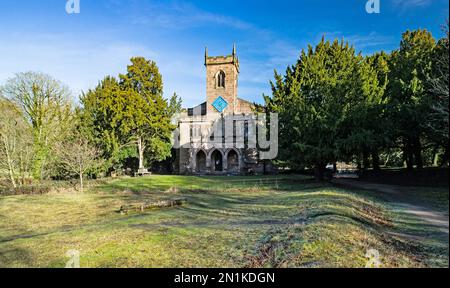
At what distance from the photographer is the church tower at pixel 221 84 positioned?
140 ft

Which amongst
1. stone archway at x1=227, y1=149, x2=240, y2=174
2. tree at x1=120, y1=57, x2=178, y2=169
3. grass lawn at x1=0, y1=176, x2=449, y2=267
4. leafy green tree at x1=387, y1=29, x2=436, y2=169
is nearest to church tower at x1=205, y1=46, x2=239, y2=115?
stone archway at x1=227, y1=149, x2=240, y2=174

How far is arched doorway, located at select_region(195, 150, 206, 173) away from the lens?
4100 centimetres

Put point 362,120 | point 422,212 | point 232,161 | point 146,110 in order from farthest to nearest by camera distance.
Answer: point 232,161 → point 146,110 → point 362,120 → point 422,212

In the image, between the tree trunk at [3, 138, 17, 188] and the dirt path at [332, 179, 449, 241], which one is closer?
the dirt path at [332, 179, 449, 241]

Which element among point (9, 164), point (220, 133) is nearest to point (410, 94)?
point (220, 133)

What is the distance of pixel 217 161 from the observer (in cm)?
4150

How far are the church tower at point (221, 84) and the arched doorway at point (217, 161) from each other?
272 inches

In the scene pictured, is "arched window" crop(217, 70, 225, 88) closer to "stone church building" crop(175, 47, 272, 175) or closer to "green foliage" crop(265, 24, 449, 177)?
"stone church building" crop(175, 47, 272, 175)

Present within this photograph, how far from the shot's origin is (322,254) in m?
5.48

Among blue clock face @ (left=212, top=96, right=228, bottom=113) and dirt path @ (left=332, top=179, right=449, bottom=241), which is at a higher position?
blue clock face @ (left=212, top=96, right=228, bottom=113)

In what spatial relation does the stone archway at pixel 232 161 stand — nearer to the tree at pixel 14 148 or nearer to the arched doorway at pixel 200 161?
the arched doorway at pixel 200 161

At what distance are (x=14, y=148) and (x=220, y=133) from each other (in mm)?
25557

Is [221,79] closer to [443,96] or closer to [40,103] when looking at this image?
[40,103]

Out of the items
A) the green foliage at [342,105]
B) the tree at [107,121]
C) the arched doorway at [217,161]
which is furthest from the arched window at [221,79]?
the green foliage at [342,105]
